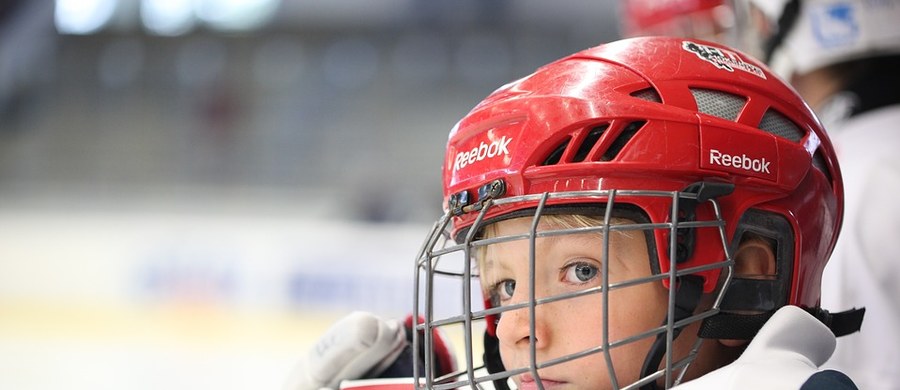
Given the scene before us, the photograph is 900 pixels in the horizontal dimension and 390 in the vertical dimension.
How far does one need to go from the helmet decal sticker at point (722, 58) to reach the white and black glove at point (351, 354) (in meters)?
0.59

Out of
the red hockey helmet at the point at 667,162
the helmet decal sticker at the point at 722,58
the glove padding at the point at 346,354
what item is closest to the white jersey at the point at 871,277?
the red hockey helmet at the point at 667,162

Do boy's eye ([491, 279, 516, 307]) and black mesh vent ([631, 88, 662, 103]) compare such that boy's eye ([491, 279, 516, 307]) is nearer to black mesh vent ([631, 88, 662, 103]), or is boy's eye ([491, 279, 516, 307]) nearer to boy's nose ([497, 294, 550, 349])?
boy's nose ([497, 294, 550, 349])

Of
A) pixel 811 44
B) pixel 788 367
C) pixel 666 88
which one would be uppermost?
pixel 811 44

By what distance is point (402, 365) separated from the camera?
1.43 m

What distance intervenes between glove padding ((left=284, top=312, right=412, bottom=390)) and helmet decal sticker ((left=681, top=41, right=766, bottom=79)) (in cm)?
60

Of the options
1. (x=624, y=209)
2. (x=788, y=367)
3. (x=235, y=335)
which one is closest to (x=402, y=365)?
(x=624, y=209)

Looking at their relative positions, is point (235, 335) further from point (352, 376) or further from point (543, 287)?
point (543, 287)

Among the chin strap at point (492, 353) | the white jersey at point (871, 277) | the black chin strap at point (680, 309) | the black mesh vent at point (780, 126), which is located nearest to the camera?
the black chin strap at point (680, 309)

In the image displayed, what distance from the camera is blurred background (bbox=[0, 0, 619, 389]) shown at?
220 inches

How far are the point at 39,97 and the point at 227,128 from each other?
206 centimetres

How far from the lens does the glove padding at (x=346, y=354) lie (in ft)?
4.42

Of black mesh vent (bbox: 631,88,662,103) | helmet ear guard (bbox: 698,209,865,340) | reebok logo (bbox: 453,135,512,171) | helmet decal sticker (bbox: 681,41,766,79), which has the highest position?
helmet decal sticker (bbox: 681,41,766,79)

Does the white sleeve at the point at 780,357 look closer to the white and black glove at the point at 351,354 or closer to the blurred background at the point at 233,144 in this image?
the white and black glove at the point at 351,354

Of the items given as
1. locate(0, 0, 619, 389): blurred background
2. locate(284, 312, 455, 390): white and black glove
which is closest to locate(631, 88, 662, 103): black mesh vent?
locate(284, 312, 455, 390): white and black glove
